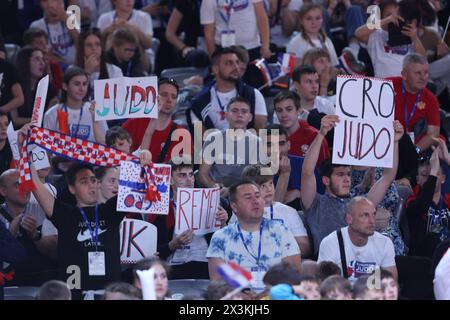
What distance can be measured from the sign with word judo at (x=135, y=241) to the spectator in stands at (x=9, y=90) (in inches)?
112

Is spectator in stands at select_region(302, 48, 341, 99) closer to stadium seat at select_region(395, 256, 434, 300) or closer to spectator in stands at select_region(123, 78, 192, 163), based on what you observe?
spectator in stands at select_region(123, 78, 192, 163)

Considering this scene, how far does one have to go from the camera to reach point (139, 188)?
1048 cm

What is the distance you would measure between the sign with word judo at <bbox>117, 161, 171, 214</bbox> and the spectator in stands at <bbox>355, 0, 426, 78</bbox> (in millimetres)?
3753

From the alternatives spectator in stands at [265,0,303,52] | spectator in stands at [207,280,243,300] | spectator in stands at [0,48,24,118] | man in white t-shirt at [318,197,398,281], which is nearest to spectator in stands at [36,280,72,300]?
spectator in stands at [207,280,243,300]

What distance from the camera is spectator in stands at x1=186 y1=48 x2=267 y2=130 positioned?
486 inches

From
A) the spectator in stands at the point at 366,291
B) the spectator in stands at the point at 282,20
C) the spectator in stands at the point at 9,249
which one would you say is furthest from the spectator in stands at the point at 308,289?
the spectator in stands at the point at 282,20

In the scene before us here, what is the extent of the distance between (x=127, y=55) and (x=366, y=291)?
5330 millimetres

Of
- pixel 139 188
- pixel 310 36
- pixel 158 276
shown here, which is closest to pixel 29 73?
pixel 310 36

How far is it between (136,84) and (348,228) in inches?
88.8

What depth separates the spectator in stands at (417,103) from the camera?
1230 centimetres

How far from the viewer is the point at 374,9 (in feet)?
43.7

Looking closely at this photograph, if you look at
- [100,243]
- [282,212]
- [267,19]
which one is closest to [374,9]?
[267,19]

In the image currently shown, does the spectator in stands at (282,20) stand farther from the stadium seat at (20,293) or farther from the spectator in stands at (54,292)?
the spectator in stands at (54,292)

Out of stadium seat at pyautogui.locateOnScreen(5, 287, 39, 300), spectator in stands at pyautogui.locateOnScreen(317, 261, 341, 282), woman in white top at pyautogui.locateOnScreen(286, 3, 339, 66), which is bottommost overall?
stadium seat at pyautogui.locateOnScreen(5, 287, 39, 300)
